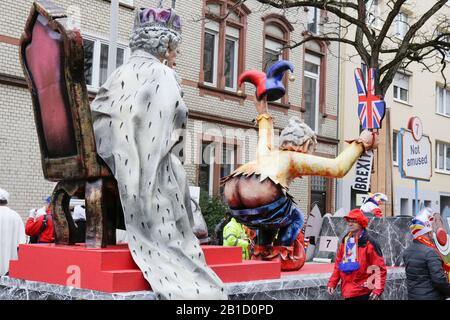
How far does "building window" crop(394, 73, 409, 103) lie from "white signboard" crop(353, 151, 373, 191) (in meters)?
17.2

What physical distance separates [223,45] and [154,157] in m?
13.8

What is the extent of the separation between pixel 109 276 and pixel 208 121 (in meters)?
13.3

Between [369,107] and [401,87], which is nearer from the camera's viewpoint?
[369,107]

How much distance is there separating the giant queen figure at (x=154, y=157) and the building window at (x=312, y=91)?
16.5m

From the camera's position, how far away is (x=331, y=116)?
72.3 feet

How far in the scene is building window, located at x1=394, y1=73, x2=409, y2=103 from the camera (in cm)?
2502

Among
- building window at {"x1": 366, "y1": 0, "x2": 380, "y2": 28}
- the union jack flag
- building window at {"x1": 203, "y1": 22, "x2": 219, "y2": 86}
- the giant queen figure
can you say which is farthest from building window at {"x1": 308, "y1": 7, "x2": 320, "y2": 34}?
the giant queen figure

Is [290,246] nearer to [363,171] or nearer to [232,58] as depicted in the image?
[363,171]

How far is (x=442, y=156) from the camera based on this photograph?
28.0 meters

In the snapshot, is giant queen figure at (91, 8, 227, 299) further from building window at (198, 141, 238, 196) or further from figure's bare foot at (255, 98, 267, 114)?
building window at (198, 141, 238, 196)

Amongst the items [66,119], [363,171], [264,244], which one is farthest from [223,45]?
[66,119]

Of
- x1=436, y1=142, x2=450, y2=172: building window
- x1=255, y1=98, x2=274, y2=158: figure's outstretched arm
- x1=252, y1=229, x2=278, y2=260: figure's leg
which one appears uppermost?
x1=436, y1=142, x2=450, y2=172: building window

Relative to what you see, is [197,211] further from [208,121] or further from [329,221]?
[208,121]

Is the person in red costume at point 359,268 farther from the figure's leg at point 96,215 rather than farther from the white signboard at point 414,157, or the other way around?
the white signboard at point 414,157
